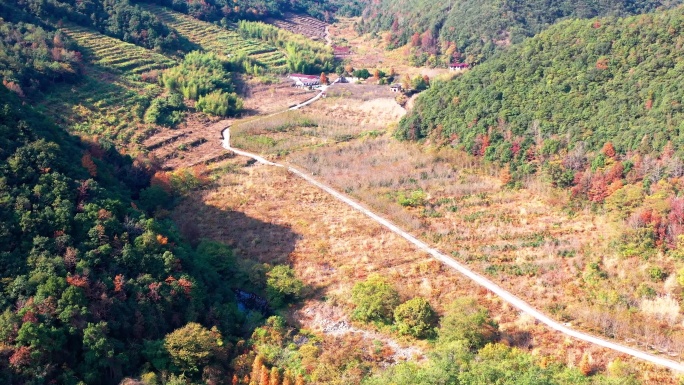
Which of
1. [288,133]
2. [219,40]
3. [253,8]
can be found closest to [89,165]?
[288,133]

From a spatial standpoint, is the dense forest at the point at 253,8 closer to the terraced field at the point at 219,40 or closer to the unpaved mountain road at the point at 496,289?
the terraced field at the point at 219,40

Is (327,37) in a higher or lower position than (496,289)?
lower

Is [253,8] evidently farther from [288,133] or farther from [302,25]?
[288,133]

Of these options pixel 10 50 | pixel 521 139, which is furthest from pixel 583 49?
pixel 10 50

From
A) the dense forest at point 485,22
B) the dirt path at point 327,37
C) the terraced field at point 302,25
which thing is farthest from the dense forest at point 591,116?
the terraced field at point 302,25

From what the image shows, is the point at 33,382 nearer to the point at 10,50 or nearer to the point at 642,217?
the point at 642,217

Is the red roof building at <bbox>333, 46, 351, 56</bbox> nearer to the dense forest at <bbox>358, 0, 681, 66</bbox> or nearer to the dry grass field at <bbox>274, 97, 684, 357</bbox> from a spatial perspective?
the dense forest at <bbox>358, 0, 681, 66</bbox>

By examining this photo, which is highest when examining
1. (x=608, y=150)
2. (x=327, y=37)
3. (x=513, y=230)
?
(x=608, y=150)
